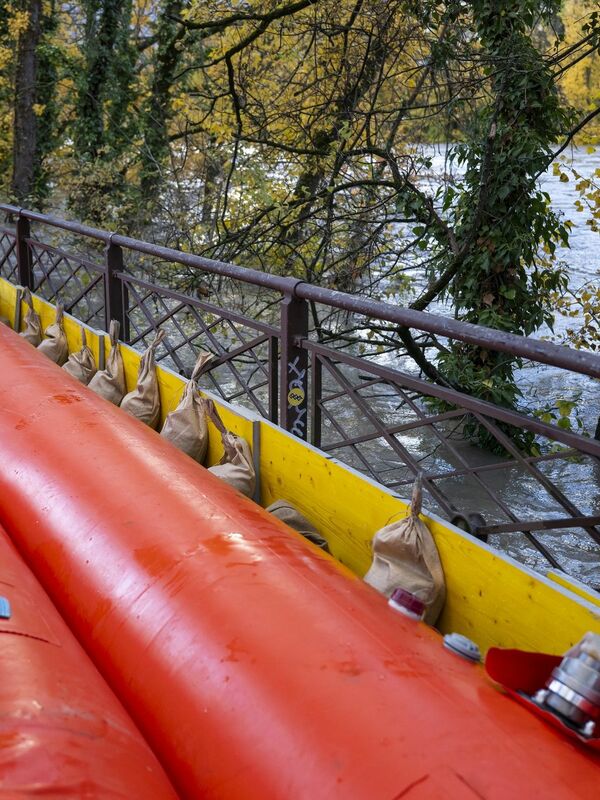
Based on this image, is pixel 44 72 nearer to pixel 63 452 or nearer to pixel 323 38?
pixel 323 38

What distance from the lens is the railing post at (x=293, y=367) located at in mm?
3680

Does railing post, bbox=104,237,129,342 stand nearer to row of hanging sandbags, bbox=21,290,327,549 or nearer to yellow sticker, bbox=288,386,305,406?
row of hanging sandbags, bbox=21,290,327,549

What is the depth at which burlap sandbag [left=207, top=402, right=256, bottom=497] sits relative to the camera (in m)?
3.64

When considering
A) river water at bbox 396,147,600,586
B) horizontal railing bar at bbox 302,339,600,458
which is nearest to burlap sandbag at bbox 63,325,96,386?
horizontal railing bar at bbox 302,339,600,458

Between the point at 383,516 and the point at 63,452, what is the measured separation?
4.08 ft

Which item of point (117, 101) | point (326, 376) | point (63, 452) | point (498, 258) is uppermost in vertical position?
point (117, 101)

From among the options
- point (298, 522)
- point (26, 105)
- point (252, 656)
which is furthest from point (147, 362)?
point (26, 105)

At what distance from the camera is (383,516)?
301cm

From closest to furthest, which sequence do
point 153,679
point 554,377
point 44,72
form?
point 153,679 → point 554,377 → point 44,72

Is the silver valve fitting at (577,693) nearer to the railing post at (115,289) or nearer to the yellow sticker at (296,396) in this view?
the yellow sticker at (296,396)

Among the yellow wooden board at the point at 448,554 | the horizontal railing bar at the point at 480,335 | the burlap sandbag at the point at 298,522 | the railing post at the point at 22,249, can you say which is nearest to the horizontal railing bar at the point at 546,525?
the yellow wooden board at the point at 448,554

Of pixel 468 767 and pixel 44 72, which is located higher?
pixel 44 72

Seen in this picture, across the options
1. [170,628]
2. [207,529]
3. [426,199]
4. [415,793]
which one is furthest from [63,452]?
[426,199]

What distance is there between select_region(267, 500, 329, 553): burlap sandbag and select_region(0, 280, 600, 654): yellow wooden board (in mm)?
66
